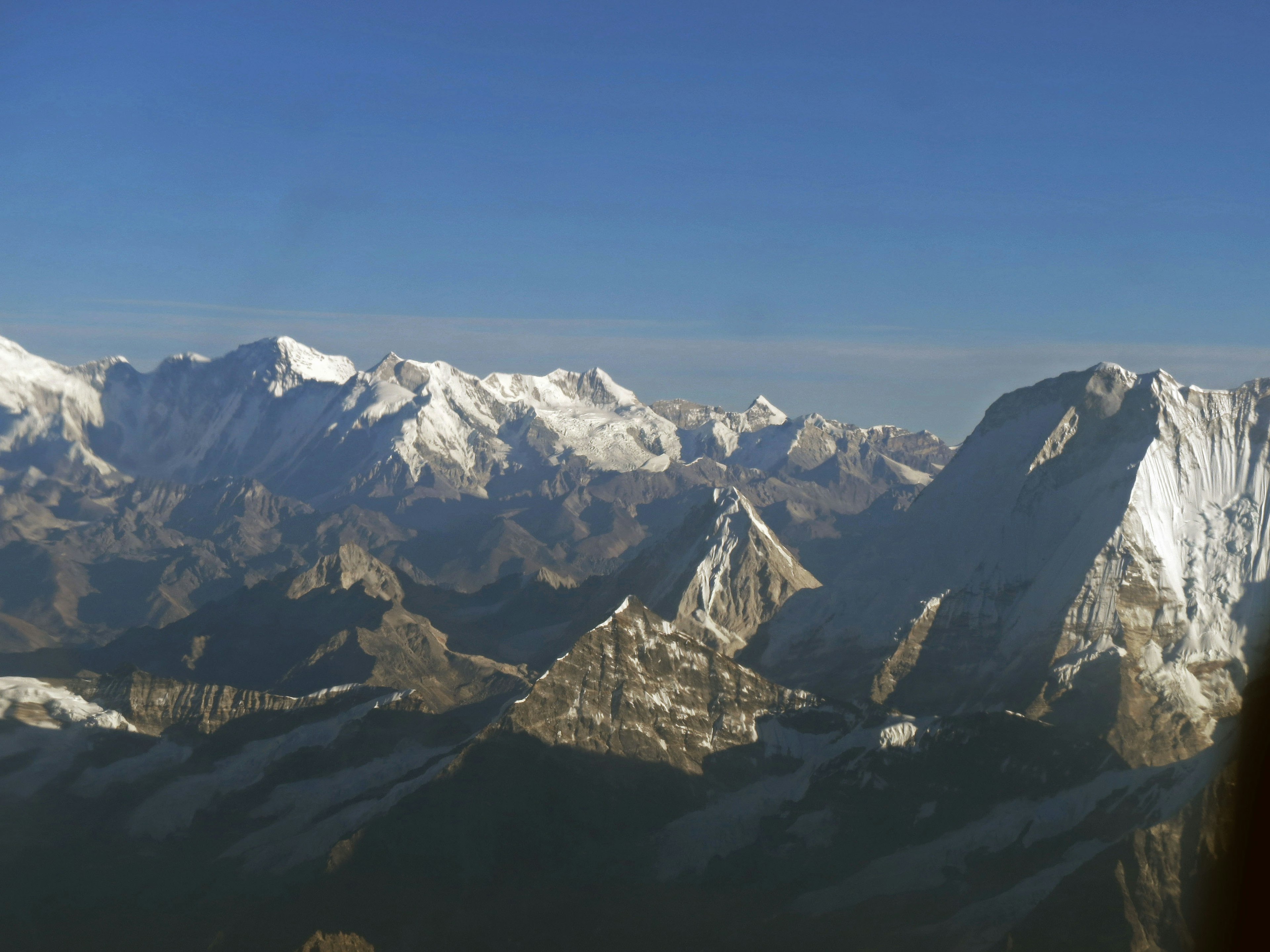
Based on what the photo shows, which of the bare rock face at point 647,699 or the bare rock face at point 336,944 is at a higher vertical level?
the bare rock face at point 647,699

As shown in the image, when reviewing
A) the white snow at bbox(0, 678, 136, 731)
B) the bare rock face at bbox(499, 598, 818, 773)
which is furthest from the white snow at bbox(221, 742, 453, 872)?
the white snow at bbox(0, 678, 136, 731)

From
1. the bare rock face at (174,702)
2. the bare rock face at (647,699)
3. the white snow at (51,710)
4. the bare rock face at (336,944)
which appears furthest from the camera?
the bare rock face at (174,702)

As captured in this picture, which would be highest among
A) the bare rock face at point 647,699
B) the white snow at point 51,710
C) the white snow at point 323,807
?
the bare rock face at point 647,699

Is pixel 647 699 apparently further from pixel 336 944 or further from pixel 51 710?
pixel 51 710

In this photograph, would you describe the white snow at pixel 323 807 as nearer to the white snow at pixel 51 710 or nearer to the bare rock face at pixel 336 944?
the white snow at pixel 51 710

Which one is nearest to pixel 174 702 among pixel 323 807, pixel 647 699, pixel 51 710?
pixel 51 710

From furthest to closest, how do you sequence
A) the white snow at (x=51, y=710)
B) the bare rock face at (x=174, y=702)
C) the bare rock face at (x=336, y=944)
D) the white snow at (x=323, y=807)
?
the bare rock face at (x=174, y=702) < the white snow at (x=51, y=710) < the white snow at (x=323, y=807) < the bare rock face at (x=336, y=944)

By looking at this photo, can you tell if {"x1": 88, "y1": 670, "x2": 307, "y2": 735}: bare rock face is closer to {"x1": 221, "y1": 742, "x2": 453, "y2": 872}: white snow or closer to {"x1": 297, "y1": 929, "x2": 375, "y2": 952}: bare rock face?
{"x1": 221, "y1": 742, "x2": 453, "y2": 872}: white snow

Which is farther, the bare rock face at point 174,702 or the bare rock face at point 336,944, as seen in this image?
the bare rock face at point 174,702

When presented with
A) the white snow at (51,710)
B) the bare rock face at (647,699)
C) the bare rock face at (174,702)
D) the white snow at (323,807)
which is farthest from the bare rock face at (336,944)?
the bare rock face at (174,702)
